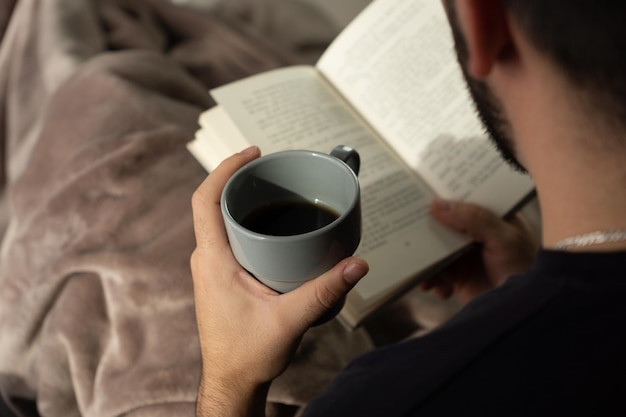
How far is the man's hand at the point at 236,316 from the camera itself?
0.45 meters

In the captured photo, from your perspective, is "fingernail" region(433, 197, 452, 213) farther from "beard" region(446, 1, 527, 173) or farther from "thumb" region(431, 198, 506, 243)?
"beard" region(446, 1, 527, 173)

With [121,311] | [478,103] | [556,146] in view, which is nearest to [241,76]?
[121,311]

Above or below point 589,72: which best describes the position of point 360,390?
below

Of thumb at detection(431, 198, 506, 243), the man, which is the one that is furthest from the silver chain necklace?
thumb at detection(431, 198, 506, 243)

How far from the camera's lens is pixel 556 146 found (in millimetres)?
371

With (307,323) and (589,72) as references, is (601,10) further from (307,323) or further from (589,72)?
(307,323)

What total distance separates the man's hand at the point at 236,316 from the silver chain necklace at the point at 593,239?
0.15 m

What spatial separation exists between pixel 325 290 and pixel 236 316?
91 millimetres

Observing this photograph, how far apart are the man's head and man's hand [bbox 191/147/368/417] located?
199 mm

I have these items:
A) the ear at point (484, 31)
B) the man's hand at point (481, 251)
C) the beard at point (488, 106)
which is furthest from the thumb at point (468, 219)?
the ear at point (484, 31)

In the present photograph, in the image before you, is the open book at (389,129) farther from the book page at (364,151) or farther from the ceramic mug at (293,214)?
the ceramic mug at (293,214)

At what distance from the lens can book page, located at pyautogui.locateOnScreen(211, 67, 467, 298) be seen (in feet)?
1.95

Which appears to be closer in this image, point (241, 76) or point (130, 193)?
point (130, 193)

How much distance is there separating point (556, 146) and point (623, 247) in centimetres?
8
